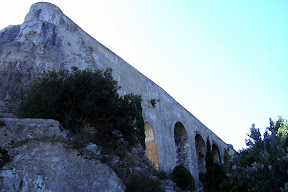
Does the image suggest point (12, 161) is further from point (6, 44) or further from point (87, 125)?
point (6, 44)

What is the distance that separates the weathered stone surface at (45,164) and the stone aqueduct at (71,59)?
2962 mm

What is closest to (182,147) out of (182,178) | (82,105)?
(182,178)

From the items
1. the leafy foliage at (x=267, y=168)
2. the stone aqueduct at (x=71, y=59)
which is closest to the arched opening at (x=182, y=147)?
the stone aqueduct at (x=71, y=59)

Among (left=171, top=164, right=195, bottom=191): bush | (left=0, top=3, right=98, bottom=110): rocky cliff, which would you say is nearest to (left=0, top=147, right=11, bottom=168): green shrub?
(left=0, top=3, right=98, bottom=110): rocky cliff

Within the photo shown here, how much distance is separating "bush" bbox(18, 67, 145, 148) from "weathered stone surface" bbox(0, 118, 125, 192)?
75cm

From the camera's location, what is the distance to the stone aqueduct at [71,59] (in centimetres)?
829

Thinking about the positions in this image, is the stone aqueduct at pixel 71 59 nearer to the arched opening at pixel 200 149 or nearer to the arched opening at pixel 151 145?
the arched opening at pixel 151 145

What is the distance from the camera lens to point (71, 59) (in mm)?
8891

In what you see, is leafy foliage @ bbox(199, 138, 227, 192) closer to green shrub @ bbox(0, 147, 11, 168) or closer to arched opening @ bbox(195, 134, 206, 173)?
arched opening @ bbox(195, 134, 206, 173)

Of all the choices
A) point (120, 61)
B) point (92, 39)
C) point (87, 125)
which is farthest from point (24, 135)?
point (120, 61)

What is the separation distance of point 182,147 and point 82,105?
8.96 metres

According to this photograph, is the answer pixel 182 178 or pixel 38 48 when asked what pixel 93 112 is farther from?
pixel 182 178

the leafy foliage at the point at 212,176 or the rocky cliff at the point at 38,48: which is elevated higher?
the rocky cliff at the point at 38,48

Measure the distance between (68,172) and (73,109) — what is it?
6.30 feet
